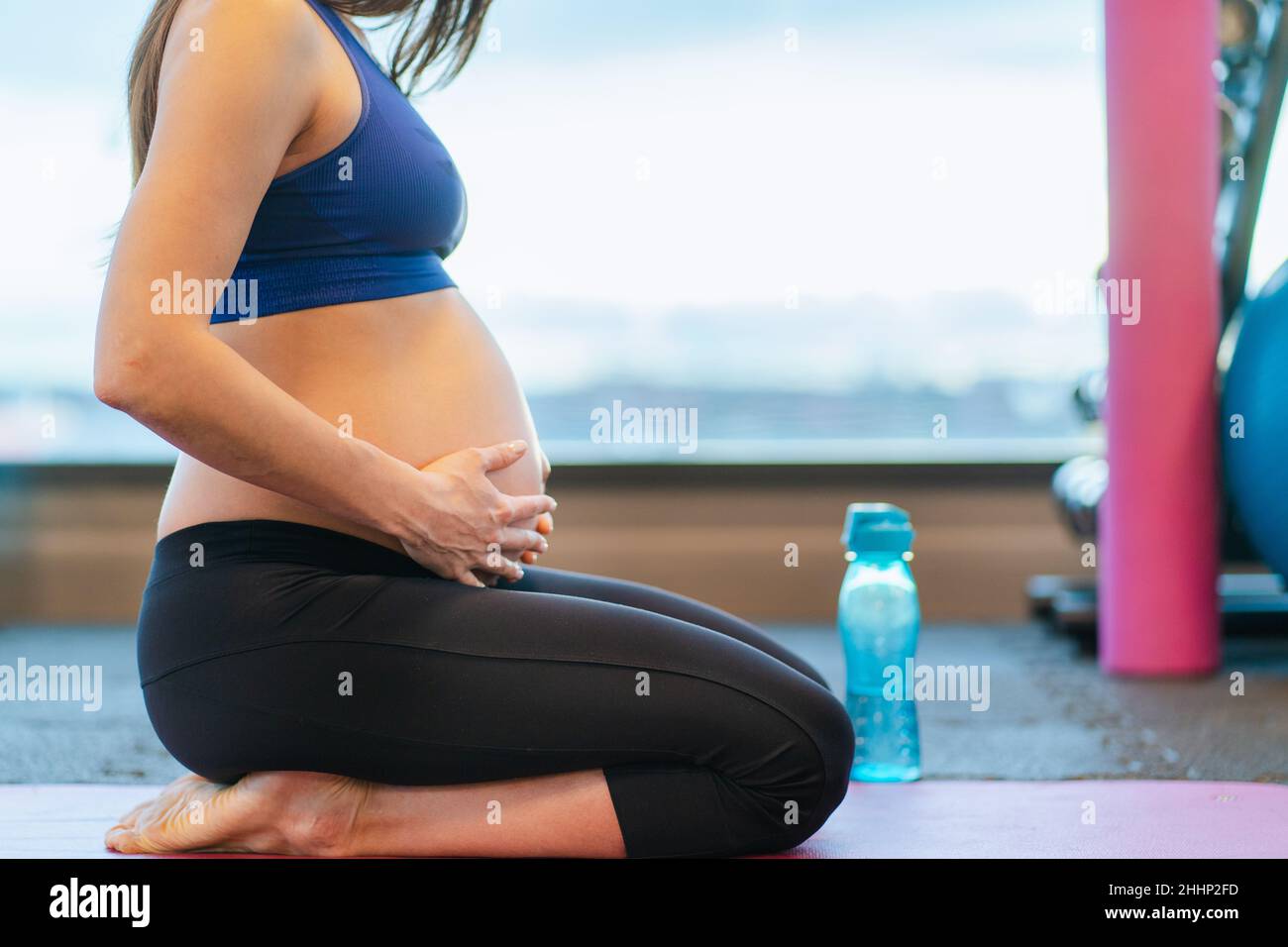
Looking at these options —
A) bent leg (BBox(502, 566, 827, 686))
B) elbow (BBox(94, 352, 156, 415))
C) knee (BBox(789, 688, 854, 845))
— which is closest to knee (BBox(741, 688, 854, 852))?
knee (BBox(789, 688, 854, 845))

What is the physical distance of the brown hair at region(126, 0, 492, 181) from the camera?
3.31 ft

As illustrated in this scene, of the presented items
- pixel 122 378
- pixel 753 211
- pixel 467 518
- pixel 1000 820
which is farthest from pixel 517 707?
pixel 753 211

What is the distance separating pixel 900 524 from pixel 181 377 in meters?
0.91

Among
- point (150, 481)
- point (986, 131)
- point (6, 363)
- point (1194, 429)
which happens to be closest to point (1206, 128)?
point (1194, 429)

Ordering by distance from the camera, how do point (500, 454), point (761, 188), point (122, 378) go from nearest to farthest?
point (122, 378) < point (500, 454) < point (761, 188)

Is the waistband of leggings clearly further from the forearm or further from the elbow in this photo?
the elbow

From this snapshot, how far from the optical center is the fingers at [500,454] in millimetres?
1053

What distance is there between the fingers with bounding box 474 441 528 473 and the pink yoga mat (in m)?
0.42

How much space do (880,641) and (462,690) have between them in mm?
717

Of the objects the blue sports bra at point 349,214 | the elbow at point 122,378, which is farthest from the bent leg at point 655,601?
the elbow at point 122,378

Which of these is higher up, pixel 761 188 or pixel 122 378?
pixel 761 188

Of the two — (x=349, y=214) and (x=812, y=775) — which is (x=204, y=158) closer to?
(x=349, y=214)

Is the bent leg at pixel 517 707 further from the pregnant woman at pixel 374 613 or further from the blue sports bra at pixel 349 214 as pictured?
the blue sports bra at pixel 349 214

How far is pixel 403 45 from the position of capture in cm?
121
